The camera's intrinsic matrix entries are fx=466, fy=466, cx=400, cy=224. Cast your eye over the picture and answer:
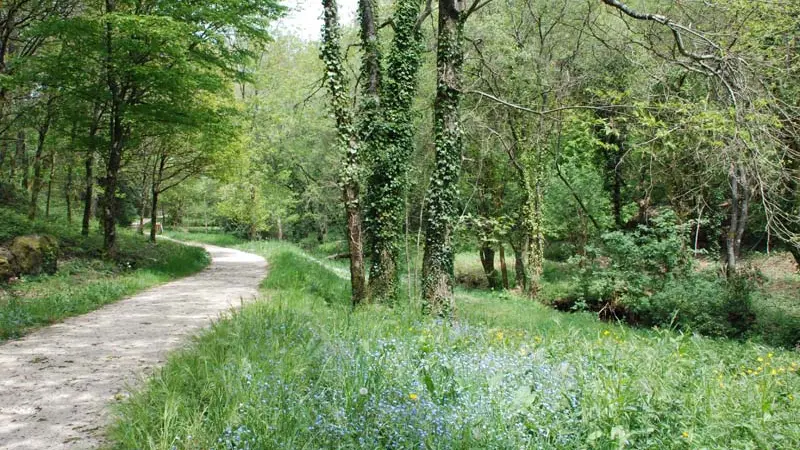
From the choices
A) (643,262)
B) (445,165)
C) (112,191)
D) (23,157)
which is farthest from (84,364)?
(23,157)

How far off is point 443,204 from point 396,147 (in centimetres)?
312

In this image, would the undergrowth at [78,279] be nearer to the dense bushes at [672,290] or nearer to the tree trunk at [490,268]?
the tree trunk at [490,268]

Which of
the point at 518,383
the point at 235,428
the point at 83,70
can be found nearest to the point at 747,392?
the point at 518,383

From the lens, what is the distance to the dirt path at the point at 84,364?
12.3ft

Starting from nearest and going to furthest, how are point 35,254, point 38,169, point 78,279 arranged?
point 35,254
point 78,279
point 38,169

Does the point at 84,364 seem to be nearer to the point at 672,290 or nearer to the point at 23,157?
the point at 672,290

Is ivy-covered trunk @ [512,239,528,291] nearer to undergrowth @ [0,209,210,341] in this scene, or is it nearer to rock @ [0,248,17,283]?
undergrowth @ [0,209,210,341]

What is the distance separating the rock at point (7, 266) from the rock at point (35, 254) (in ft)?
0.39

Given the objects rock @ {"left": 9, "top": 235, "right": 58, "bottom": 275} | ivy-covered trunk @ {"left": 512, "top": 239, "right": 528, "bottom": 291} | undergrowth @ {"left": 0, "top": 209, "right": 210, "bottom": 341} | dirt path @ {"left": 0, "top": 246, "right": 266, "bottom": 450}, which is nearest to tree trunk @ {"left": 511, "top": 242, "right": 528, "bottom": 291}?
ivy-covered trunk @ {"left": 512, "top": 239, "right": 528, "bottom": 291}

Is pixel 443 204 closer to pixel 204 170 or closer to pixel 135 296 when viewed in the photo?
pixel 135 296

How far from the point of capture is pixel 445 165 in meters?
7.38

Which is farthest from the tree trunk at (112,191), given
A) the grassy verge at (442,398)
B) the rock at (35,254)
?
the grassy verge at (442,398)

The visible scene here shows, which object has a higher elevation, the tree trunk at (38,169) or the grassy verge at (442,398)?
the tree trunk at (38,169)

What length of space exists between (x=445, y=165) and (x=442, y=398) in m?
4.48
